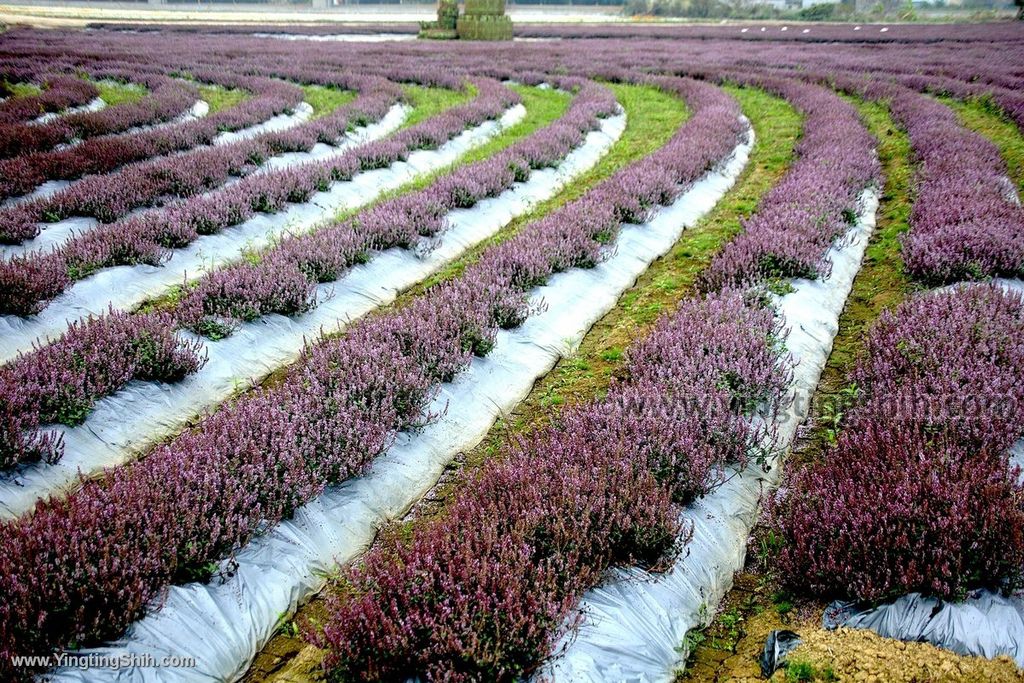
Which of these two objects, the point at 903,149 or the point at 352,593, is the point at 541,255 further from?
the point at 903,149

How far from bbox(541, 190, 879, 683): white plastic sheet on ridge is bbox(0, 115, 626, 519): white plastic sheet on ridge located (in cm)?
258

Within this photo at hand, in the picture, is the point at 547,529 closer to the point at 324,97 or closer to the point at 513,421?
the point at 513,421

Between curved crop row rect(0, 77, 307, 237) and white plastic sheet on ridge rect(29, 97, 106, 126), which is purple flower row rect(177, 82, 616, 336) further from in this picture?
white plastic sheet on ridge rect(29, 97, 106, 126)

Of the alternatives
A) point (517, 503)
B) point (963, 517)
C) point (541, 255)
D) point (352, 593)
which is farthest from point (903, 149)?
point (352, 593)

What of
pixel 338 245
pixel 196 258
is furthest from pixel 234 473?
pixel 196 258

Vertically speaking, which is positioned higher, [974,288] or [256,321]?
[974,288]

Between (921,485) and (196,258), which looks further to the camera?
(196,258)

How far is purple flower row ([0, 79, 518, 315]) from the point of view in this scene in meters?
5.57

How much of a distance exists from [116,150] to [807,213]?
32.3ft

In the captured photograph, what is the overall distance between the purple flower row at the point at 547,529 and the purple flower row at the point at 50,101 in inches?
520

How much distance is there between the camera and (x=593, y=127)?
12680 millimetres

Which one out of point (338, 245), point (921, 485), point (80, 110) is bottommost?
point (921, 485)

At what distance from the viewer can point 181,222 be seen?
24.0 ft

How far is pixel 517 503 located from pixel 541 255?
12.3ft
